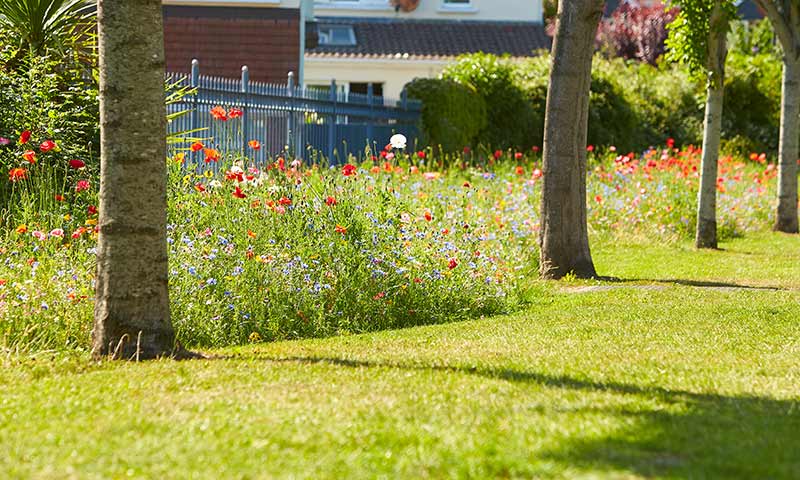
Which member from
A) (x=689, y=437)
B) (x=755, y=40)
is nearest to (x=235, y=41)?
(x=755, y=40)

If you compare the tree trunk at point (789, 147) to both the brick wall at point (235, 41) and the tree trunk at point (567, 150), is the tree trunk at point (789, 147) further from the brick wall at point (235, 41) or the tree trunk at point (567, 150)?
the brick wall at point (235, 41)

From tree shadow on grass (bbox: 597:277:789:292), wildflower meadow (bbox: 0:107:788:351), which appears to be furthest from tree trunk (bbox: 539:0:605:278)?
wildflower meadow (bbox: 0:107:788:351)

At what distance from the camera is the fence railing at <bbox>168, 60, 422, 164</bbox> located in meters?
15.3

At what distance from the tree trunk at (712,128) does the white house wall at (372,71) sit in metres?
22.5

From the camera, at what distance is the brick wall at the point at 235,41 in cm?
2820

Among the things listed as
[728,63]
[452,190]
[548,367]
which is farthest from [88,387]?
[728,63]

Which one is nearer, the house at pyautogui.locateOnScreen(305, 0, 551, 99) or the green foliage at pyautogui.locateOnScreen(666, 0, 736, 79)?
the green foliage at pyautogui.locateOnScreen(666, 0, 736, 79)

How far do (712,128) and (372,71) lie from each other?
23.5m

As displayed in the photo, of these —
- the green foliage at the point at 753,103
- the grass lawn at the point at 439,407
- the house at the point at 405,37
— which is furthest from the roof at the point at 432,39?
the grass lawn at the point at 439,407

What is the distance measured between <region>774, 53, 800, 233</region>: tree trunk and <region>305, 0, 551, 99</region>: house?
1831cm

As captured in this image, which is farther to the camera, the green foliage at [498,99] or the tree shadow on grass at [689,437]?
the green foliage at [498,99]

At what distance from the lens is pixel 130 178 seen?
6.99 metres

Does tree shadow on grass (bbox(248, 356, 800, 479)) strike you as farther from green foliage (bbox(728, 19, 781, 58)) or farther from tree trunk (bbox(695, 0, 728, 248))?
green foliage (bbox(728, 19, 781, 58))

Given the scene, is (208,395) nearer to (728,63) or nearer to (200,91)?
(200,91)
